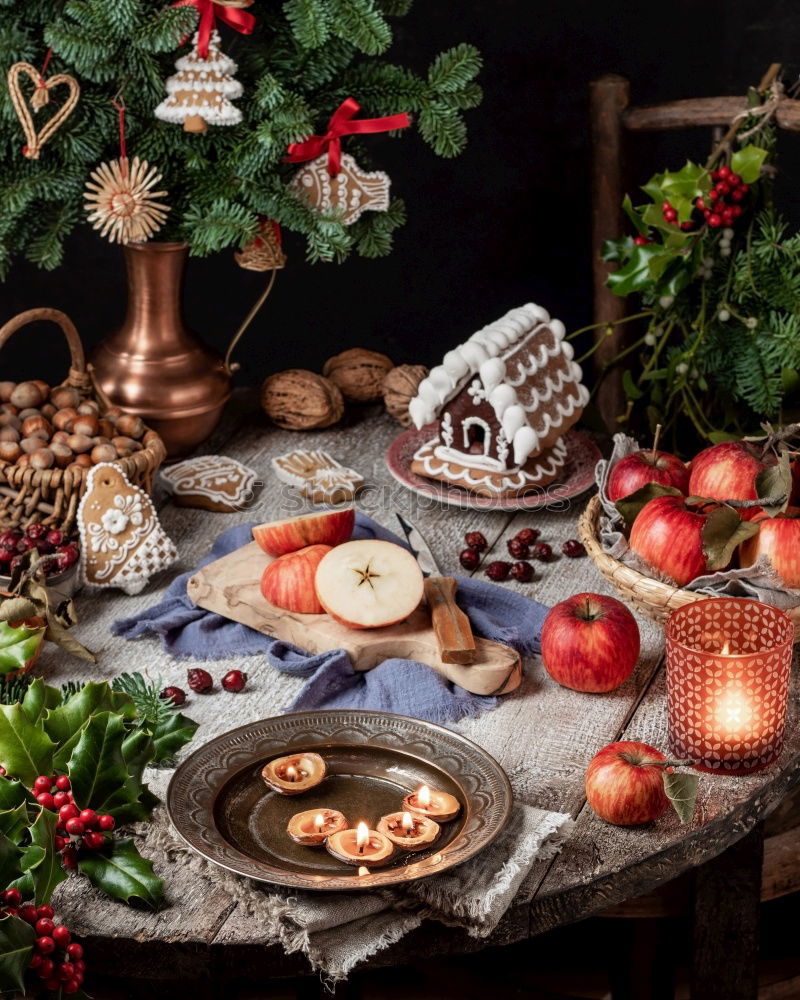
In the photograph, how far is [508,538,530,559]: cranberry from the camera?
1.83 meters

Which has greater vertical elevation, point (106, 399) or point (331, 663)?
point (106, 399)

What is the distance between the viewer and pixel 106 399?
6.35 ft

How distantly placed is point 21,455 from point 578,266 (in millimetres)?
1234

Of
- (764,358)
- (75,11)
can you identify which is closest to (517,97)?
(764,358)

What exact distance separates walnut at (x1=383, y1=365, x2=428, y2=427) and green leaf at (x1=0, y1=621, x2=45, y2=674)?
0.92 metres

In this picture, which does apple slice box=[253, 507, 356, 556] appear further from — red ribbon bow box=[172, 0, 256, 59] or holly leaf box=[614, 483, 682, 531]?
red ribbon bow box=[172, 0, 256, 59]

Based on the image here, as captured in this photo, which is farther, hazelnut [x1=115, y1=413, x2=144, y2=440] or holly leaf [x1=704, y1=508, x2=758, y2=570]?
hazelnut [x1=115, y1=413, x2=144, y2=440]

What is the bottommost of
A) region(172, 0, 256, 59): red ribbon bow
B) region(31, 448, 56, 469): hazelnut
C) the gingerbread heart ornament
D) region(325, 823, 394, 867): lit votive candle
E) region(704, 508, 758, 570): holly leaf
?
region(325, 823, 394, 867): lit votive candle

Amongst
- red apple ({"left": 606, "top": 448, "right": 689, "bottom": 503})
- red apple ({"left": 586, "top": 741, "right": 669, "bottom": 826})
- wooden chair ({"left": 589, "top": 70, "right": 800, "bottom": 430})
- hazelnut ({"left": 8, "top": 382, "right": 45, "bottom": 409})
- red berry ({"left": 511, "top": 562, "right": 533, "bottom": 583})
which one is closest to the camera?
red apple ({"left": 586, "top": 741, "right": 669, "bottom": 826})

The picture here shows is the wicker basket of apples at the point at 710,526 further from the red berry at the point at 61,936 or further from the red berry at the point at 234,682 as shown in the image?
the red berry at the point at 61,936

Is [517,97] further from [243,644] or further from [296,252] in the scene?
[243,644]

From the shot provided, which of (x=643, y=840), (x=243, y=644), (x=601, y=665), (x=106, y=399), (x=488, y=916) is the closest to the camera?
(x=488, y=916)

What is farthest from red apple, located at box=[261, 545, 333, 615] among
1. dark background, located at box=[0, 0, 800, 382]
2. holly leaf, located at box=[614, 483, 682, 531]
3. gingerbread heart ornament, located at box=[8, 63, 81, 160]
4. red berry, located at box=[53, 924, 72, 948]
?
dark background, located at box=[0, 0, 800, 382]

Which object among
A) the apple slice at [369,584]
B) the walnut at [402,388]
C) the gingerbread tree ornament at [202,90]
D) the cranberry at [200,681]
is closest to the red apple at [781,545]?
the apple slice at [369,584]
